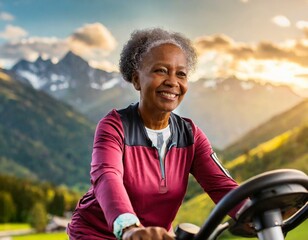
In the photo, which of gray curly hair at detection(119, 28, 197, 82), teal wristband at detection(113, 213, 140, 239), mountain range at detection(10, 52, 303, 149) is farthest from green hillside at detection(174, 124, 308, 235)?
mountain range at detection(10, 52, 303, 149)

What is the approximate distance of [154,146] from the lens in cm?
181

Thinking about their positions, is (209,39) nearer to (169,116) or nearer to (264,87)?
(169,116)

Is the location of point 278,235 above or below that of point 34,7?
below

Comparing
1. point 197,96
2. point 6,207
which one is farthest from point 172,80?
point 197,96

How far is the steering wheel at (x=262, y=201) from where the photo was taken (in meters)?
1.08

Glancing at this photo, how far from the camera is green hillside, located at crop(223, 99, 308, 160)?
158ft

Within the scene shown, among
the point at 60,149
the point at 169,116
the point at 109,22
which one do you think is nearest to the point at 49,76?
the point at 60,149

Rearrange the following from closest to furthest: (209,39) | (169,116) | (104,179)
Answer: (104,179), (169,116), (209,39)

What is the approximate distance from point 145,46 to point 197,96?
117m

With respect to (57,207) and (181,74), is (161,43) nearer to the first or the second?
(181,74)

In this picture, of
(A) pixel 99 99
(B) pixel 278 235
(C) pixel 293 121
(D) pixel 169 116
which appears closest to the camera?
(B) pixel 278 235

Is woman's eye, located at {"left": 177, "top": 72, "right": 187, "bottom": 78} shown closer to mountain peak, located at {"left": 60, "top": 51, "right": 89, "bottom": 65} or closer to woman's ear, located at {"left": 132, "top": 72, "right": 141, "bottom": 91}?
woman's ear, located at {"left": 132, "top": 72, "right": 141, "bottom": 91}

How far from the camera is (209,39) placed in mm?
58125

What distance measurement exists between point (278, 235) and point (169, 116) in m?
0.83
